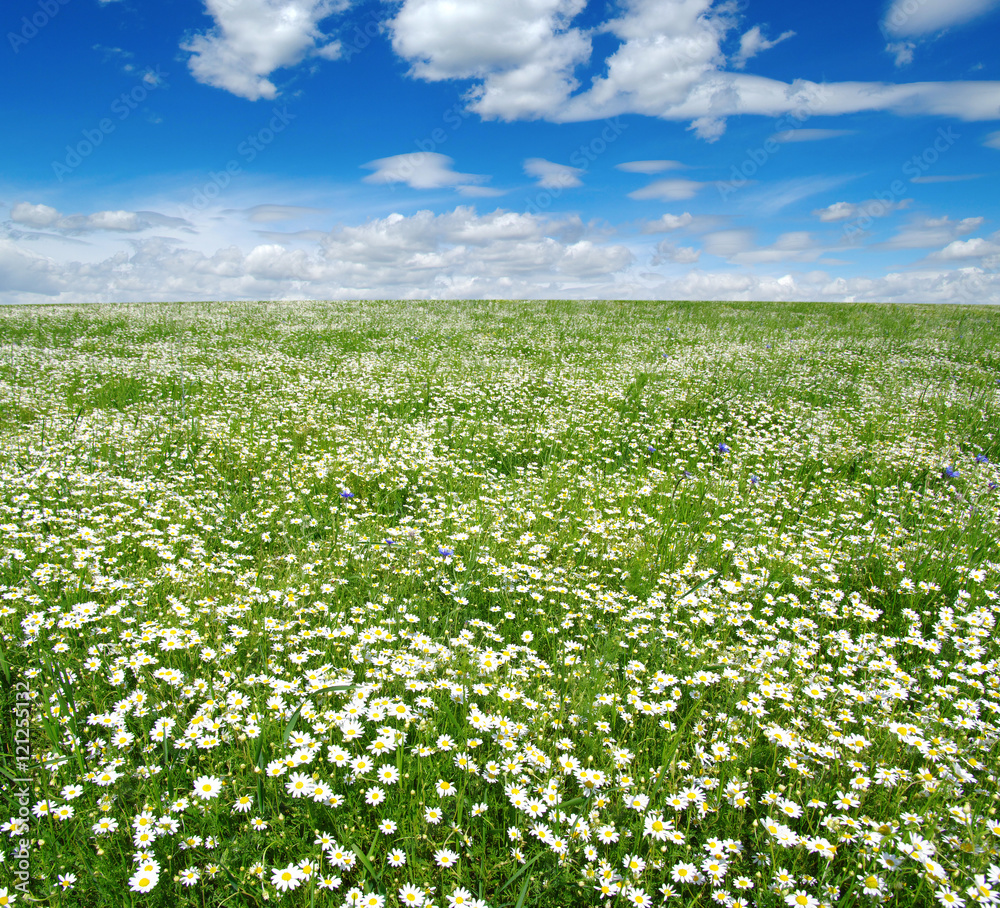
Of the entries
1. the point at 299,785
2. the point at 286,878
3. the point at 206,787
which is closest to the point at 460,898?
the point at 286,878

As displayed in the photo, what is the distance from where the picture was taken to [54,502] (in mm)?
5562

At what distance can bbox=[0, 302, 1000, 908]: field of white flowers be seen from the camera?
239 cm

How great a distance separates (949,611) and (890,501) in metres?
2.58

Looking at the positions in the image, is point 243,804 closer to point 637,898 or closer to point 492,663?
point 492,663

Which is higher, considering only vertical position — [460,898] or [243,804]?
[243,804]

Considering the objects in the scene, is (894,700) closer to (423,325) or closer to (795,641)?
(795,641)

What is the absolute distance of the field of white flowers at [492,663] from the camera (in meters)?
2.39

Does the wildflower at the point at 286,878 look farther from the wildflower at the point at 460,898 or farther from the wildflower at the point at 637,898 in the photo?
the wildflower at the point at 637,898

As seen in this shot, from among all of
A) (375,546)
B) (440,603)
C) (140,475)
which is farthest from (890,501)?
(140,475)

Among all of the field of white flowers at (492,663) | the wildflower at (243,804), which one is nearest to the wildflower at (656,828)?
the field of white flowers at (492,663)

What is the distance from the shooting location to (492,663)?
346cm

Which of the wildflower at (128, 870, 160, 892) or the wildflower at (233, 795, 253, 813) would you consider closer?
the wildflower at (128, 870, 160, 892)

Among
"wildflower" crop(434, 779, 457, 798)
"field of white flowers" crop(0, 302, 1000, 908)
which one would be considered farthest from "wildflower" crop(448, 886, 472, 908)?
"wildflower" crop(434, 779, 457, 798)

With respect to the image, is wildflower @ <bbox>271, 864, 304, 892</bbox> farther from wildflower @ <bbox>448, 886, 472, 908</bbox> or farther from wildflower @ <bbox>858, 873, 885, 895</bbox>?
wildflower @ <bbox>858, 873, 885, 895</bbox>
